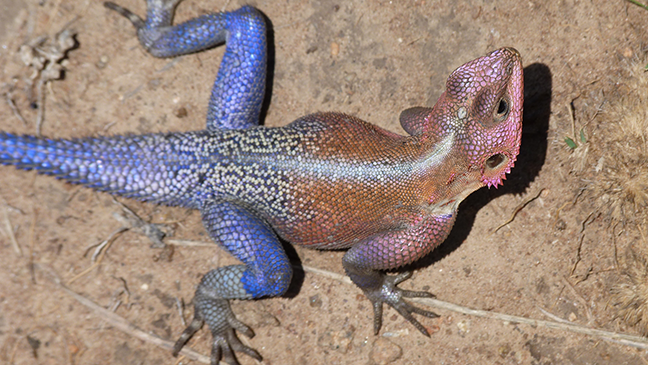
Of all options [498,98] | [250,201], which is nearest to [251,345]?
[250,201]

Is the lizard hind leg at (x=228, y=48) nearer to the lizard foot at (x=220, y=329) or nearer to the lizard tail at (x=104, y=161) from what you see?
the lizard tail at (x=104, y=161)

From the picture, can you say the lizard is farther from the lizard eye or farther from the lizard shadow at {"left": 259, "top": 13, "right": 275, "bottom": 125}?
the lizard shadow at {"left": 259, "top": 13, "right": 275, "bottom": 125}

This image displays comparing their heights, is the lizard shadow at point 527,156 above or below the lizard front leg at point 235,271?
above

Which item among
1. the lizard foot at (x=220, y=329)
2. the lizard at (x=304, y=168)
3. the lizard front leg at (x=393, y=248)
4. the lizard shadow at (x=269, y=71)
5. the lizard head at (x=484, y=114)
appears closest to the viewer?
the lizard head at (x=484, y=114)

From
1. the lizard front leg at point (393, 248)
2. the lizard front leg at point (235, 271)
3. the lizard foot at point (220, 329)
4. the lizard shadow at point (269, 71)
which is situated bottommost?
the lizard foot at point (220, 329)

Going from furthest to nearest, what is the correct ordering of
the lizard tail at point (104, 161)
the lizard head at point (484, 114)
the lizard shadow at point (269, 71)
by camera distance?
1. the lizard shadow at point (269, 71)
2. the lizard tail at point (104, 161)
3. the lizard head at point (484, 114)

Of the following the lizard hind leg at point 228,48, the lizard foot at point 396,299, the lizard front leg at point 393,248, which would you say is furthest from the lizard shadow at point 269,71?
the lizard foot at point 396,299

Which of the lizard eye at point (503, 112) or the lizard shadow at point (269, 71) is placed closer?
the lizard eye at point (503, 112)

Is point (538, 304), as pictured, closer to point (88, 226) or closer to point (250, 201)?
point (250, 201)
